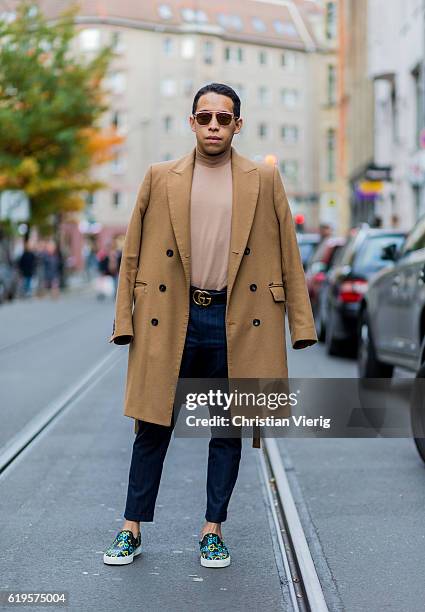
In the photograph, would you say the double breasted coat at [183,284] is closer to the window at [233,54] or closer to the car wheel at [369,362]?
the car wheel at [369,362]

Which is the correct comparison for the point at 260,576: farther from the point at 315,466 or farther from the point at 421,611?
the point at 315,466

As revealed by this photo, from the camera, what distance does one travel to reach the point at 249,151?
310ft

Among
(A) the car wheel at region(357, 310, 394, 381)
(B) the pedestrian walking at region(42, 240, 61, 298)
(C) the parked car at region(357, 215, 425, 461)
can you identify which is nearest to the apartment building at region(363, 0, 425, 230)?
(B) the pedestrian walking at region(42, 240, 61, 298)

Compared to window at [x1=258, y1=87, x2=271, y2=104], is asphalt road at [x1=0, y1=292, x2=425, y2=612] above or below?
Answer: below

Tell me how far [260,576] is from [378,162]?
37.6 meters

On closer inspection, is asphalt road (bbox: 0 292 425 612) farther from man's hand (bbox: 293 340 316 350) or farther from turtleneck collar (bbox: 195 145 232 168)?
turtleneck collar (bbox: 195 145 232 168)

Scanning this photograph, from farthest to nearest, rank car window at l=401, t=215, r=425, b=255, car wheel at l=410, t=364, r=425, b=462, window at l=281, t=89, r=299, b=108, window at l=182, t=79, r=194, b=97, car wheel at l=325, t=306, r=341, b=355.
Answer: window at l=281, t=89, r=299, b=108 < window at l=182, t=79, r=194, b=97 < car wheel at l=325, t=306, r=341, b=355 < car window at l=401, t=215, r=425, b=255 < car wheel at l=410, t=364, r=425, b=462

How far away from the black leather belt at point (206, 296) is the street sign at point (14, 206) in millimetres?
32636

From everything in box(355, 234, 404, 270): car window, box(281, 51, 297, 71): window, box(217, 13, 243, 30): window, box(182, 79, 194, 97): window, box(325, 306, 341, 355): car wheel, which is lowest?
→ box(325, 306, 341, 355): car wheel

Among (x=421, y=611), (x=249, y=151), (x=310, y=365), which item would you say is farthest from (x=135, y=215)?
(x=249, y=151)

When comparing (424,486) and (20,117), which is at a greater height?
(20,117)

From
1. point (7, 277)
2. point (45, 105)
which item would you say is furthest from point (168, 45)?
point (7, 277)

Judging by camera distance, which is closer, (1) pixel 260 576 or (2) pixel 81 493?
(1) pixel 260 576

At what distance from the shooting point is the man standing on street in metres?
4.95
